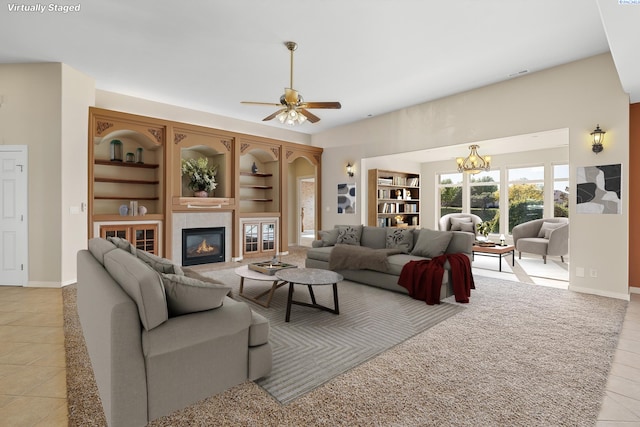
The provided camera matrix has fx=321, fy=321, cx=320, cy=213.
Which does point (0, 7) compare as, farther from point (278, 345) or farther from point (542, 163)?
point (542, 163)

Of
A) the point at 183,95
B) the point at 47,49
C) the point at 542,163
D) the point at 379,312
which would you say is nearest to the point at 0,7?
the point at 47,49

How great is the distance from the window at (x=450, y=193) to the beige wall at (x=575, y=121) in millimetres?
3198

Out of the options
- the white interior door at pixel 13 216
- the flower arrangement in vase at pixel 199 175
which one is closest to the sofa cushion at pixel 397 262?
the flower arrangement in vase at pixel 199 175

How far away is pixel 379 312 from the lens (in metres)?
3.68

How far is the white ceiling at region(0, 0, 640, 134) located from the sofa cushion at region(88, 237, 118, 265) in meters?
2.46

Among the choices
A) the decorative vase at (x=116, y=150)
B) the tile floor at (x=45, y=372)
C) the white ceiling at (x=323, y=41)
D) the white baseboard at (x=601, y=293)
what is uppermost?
the white ceiling at (x=323, y=41)

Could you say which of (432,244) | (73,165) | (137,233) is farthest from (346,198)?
(73,165)

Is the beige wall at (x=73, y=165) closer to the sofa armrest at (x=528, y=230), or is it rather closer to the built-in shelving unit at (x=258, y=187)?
the built-in shelving unit at (x=258, y=187)

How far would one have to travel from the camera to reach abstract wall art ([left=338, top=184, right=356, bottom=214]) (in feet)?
26.2

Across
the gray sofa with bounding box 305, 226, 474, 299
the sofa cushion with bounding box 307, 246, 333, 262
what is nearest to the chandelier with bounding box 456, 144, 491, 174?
the gray sofa with bounding box 305, 226, 474, 299

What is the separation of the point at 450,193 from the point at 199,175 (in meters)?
6.78

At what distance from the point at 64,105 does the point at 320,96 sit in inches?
162

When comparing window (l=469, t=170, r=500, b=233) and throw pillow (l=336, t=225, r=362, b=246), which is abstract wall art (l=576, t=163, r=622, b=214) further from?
window (l=469, t=170, r=500, b=233)

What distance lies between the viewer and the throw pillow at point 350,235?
5767mm
